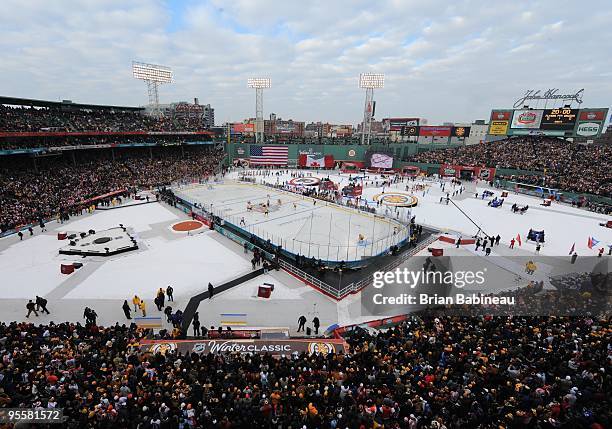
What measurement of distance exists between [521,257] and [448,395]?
19996mm

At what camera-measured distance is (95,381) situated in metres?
9.55

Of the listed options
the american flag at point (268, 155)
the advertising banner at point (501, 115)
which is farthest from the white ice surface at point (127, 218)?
the advertising banner at point (501, 115)

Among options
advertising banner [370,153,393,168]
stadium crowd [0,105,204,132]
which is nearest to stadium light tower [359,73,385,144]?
advertising banner [370,153,393,168]

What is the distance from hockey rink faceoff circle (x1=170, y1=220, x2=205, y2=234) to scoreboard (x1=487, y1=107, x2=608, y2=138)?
6541cm

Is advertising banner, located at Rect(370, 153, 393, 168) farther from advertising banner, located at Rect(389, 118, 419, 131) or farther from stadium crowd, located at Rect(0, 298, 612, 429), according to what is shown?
stadium crowd, located at Rect(0, 298, 612, 429)

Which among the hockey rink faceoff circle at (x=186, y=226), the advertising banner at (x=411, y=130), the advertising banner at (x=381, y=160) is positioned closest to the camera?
the hockey rink faceoff circle at (x=186, y=226)

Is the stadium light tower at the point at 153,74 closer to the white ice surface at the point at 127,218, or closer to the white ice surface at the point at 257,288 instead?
the white ice surface at the point at 127,218

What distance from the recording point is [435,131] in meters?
74.8

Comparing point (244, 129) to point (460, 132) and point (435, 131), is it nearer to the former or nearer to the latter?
point (435, 131)

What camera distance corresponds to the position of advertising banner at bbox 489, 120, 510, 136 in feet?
215

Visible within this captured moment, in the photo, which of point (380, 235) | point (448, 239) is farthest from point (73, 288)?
point (448, 239)

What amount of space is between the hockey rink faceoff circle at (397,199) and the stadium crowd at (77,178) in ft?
109

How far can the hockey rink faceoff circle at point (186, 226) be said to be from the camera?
97.6 feet

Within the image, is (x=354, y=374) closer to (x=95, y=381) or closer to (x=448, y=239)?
(x=95, y=381)
